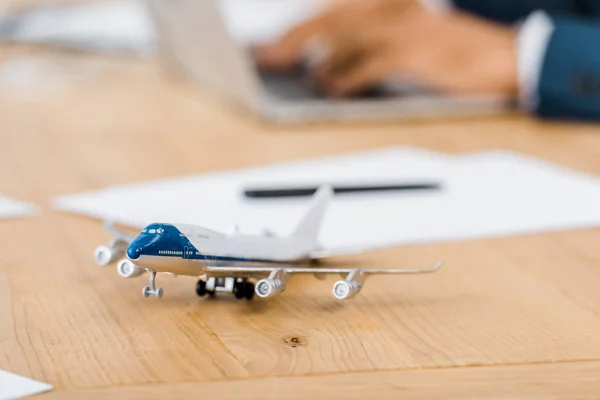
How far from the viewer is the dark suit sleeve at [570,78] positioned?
1.29 m

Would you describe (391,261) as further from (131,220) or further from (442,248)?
(131,220)

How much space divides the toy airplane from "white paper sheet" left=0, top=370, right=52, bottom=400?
0.09m

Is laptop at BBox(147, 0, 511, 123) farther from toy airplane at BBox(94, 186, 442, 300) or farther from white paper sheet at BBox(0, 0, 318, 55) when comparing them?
toy airplane at BBox(94, 186, 442, 300)

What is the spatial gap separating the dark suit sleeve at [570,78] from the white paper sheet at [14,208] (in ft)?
2.24

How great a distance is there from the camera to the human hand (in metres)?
1.39

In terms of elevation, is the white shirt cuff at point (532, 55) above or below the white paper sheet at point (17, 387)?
above

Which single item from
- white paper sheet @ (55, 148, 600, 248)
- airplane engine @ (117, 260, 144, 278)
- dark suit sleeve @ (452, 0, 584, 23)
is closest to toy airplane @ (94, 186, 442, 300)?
airplane engine @ (117, 260, 144, 278)

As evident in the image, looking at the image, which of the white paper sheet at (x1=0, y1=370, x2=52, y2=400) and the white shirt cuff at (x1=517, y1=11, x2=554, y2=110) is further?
the white shirt cuff at (x1=517, y1=11, x2=554, y2=110)

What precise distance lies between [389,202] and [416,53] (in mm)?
548

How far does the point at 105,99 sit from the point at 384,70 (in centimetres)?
40

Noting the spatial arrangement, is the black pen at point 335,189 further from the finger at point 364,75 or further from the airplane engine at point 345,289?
the finger at point 364,75

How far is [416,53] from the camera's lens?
4.65ft

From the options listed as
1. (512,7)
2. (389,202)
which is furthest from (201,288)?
(512,7)

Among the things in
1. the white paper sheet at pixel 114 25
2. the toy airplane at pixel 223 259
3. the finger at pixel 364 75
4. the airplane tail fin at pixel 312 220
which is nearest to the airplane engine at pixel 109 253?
the toy airplane at pixel 223 259
